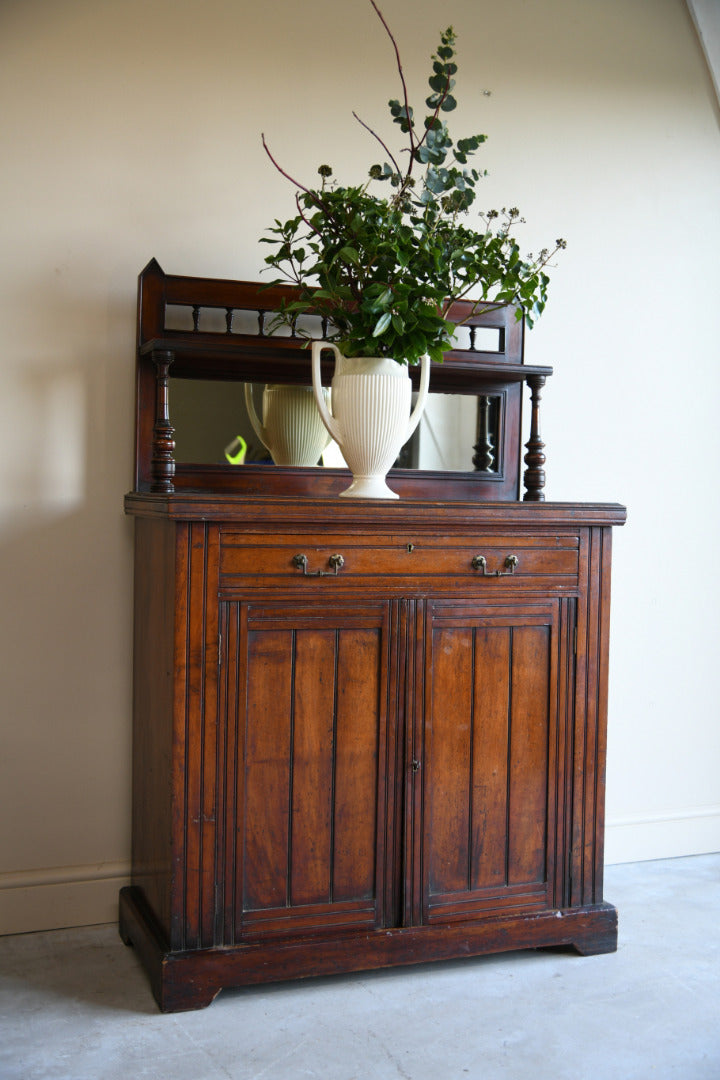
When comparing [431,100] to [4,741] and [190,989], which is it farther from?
[190,989]

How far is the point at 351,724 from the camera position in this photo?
2322 millimetres

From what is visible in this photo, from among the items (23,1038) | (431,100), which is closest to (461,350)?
(431,100)

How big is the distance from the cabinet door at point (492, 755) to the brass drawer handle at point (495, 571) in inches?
3.2

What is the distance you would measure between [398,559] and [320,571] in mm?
192

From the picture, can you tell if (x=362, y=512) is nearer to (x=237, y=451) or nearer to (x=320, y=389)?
(x=320, y=389)

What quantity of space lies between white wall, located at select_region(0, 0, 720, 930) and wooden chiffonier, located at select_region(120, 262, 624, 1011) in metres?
0.16

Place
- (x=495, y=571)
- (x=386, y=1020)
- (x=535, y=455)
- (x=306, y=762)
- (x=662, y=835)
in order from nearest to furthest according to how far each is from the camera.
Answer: (x=386, y=1020) < (x=306, y=762) < (x=495, y=571) < (x=535, y=455) < (x=662, y=835)

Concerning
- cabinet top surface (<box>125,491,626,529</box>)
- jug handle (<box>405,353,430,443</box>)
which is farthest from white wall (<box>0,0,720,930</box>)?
jug handle (<box>405,353,430,443</box>)

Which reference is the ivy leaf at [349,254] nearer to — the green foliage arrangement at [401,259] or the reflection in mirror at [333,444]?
the green foliage arrangement at [401,259]

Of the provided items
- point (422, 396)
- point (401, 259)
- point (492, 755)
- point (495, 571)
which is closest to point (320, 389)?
point (422, 396)

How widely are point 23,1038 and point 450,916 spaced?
3.20 feet

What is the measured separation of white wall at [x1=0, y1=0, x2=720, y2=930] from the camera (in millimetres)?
2588

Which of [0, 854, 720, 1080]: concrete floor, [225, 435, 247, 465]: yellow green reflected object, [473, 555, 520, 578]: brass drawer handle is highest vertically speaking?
[225, 435, 247, 465]: yellow green reflected object

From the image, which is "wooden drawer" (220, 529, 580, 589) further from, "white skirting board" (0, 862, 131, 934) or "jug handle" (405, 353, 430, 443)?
"white skirting board" (0, 862, 131, 934)
